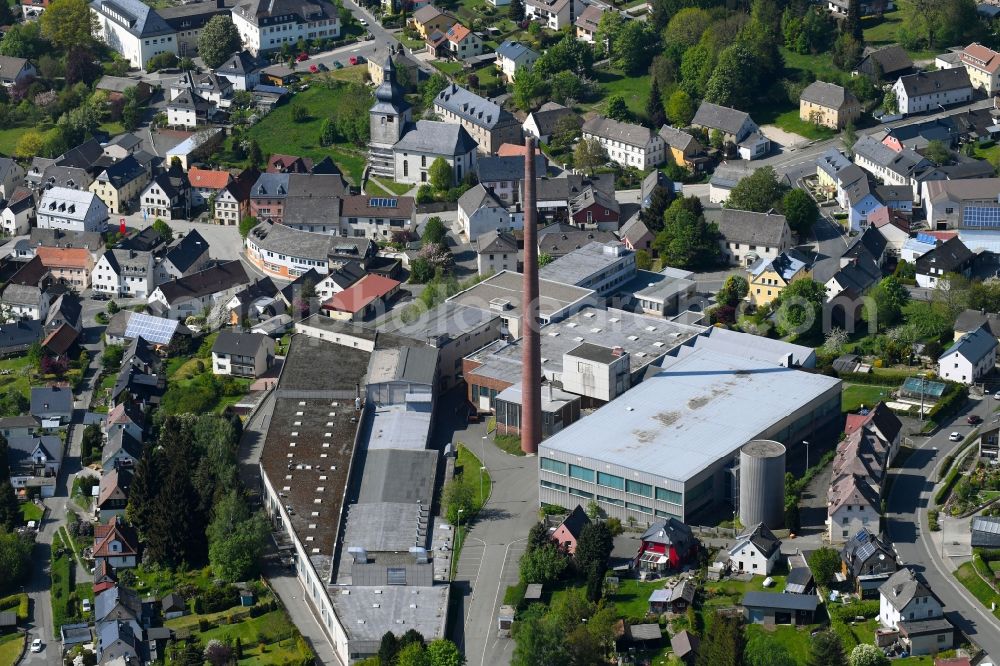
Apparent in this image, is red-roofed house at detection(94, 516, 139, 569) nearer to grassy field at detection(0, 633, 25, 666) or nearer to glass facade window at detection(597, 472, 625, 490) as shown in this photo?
grassy field at detection(0, 633, 25, 666)

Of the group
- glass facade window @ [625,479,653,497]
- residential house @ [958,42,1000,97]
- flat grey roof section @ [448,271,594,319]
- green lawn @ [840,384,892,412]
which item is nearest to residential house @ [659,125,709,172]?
residential house @ [958,42,1000,97]

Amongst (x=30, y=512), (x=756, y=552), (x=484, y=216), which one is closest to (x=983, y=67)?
(x=484, y=216)

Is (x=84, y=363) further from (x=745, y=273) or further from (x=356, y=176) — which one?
(x=745, y=273)

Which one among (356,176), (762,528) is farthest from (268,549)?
(356,176)

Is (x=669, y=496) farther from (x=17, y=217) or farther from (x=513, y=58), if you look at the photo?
(x=513, y=58)

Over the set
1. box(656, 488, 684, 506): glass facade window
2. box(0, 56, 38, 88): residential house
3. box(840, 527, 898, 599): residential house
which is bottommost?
box(0, 56, 38, 88): residential house

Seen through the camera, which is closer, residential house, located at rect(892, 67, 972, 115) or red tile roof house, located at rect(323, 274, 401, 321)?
red tile roof house, located at rect(323, 274, 401, 321)
